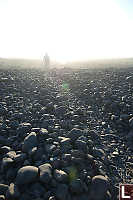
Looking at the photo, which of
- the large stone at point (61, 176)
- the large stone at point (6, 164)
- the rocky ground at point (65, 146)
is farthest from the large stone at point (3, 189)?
the large stone at point (61, 176)

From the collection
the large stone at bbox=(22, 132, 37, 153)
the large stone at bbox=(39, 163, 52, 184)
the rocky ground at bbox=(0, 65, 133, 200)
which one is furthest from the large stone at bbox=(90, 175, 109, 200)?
the large stone at bbox=(22, 132, 37, 153)

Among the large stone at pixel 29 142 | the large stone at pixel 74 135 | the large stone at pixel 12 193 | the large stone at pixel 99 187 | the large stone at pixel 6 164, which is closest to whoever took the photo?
the large stone at pixel 12 193

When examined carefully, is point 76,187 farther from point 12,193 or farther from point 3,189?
point 3,189

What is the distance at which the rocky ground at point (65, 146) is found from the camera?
4836 millimetres

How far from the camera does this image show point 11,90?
12.3 meters

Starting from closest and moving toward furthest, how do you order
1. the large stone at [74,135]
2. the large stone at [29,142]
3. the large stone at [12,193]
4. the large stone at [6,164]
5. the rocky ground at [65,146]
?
the large stone at [12,193] < the rocky ground at [65,146] < the large stone at [6,164] < the large stone at [29,142] < the large stone at [74,135]

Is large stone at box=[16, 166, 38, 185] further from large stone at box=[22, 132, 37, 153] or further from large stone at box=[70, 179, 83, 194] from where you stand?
large stone at box=[22, 132, 37, 153]

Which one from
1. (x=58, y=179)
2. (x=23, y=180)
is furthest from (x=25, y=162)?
(x=58, y=179)

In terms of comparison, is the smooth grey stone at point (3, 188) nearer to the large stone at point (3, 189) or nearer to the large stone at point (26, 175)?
the large stone at point (3, 189)

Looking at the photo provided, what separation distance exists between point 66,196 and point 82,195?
37 centimetres

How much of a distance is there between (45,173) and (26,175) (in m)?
0.43

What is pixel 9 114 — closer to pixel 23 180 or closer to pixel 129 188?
pixel 23 180

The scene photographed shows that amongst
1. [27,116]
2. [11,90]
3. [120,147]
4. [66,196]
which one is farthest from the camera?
[11,90]

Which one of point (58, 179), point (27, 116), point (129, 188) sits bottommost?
point (129, 188)
